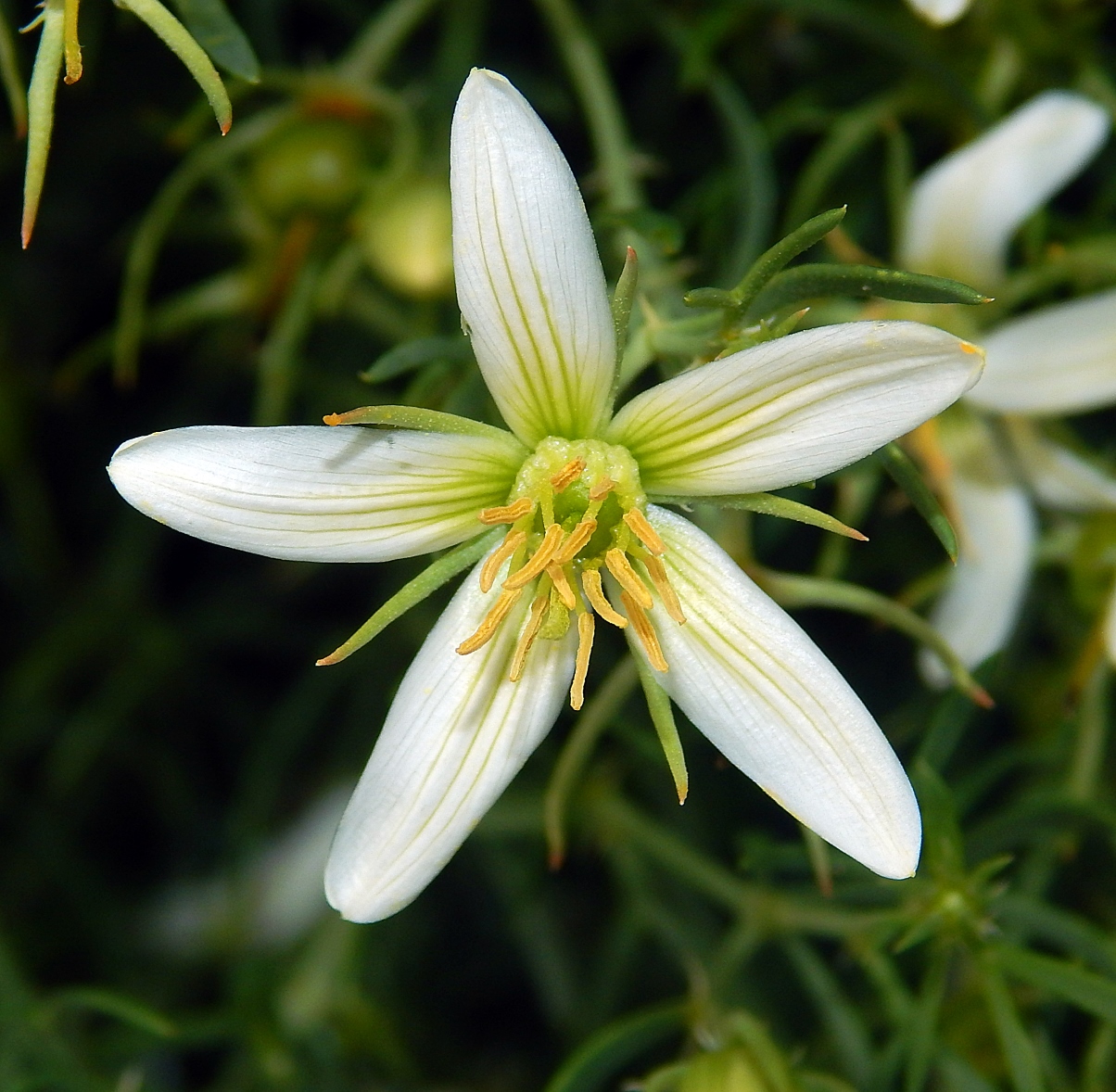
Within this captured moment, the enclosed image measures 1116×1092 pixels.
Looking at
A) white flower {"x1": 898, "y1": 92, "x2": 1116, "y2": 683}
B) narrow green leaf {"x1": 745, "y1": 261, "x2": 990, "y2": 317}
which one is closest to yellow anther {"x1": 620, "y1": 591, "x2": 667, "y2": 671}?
narrow green leaf {"x1": 745, "y1": 261, "x2": 990, "y2": 317}

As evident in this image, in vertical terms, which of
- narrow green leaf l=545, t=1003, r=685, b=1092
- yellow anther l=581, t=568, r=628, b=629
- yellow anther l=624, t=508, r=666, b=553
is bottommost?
narrow green leaf l=545, t=1003, r=685, b=1092

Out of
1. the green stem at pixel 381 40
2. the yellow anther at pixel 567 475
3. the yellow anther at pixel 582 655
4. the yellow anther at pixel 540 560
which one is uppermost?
the green stem at pixel 381 40

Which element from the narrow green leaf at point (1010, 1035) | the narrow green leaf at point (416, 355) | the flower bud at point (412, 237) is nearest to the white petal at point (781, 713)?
the narrow green leaf at point (416, 355)

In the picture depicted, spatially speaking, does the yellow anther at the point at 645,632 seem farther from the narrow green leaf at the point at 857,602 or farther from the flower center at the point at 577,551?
the narrow green leaf at the point at 857,602

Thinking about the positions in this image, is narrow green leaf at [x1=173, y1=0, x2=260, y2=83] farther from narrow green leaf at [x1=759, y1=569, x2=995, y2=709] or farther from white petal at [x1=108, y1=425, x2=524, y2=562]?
narrow green leaf at [x1=759, y1=569, x2=995, y2=709]

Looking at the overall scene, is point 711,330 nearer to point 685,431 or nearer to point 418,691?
point 685,431

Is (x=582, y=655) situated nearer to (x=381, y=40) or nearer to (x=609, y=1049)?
(x=609, y=1049)

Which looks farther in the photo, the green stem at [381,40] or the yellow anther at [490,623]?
the green stem at [381,40]
